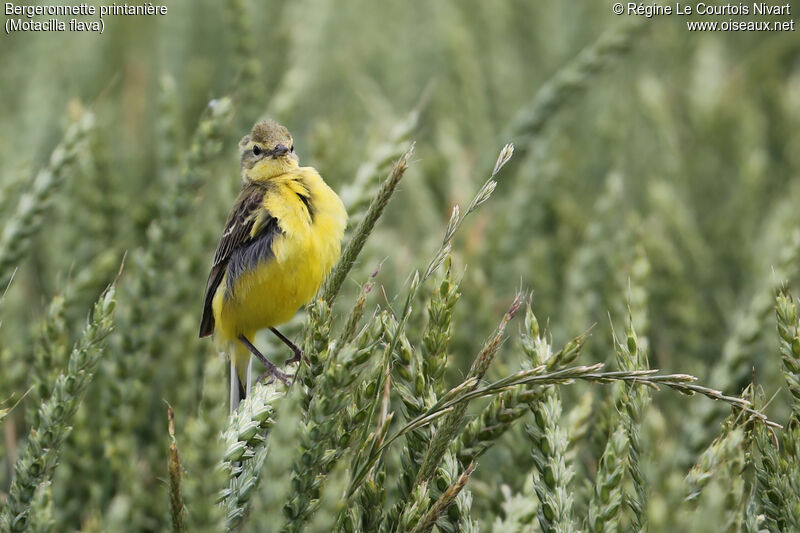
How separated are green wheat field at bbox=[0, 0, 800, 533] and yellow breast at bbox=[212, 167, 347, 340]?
0.17 m

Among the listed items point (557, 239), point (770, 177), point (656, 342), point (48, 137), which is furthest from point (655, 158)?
point (48, 137)

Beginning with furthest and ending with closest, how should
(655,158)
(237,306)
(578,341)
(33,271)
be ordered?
(655,158), (33,271), (237,306), (578,341)

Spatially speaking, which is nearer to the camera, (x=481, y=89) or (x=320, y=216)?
(x=320, y=216)

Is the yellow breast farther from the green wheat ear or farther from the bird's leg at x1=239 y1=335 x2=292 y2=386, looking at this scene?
the green wheat ear

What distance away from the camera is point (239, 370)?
295cm

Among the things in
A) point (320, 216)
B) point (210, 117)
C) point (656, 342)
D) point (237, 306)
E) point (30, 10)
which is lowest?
point (656, 342)

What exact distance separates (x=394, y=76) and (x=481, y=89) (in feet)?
3.61

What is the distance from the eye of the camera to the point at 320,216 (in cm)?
259

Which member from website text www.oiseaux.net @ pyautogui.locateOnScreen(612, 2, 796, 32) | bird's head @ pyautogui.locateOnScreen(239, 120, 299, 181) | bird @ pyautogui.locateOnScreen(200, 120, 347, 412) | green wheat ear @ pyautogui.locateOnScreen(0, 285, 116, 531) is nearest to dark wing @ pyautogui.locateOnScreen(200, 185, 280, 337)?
bird @ pyautogui.locateOnScreen(200, 120, 347, 412)

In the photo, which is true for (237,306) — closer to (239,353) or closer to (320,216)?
(239,353)

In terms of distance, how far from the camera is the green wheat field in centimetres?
161

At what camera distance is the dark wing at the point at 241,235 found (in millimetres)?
2627

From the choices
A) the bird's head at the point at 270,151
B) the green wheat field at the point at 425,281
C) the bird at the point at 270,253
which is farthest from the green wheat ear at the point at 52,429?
the bird's head at the point at 270,151

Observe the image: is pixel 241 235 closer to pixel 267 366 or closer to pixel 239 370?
pixel 267 366
